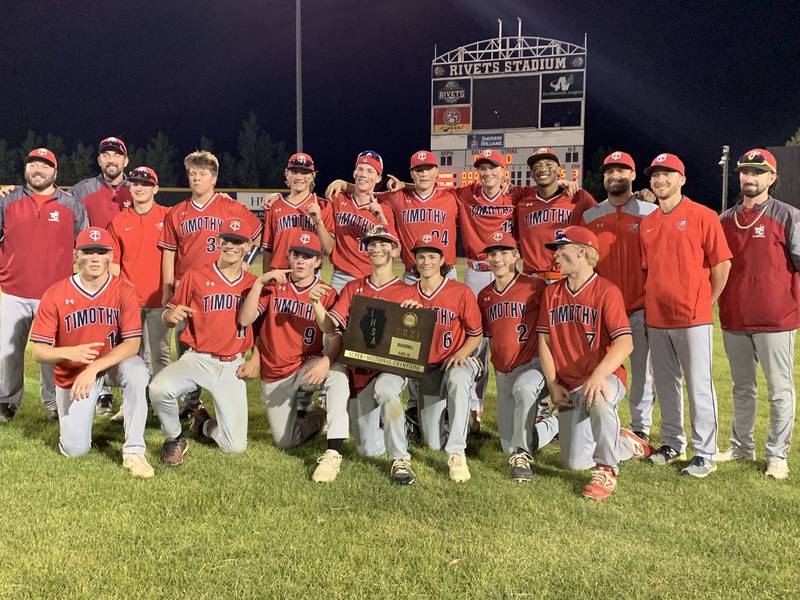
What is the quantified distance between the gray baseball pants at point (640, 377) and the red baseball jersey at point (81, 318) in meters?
3.65

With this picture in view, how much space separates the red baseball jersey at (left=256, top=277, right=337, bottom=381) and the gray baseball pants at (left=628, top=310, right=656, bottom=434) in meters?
2.30

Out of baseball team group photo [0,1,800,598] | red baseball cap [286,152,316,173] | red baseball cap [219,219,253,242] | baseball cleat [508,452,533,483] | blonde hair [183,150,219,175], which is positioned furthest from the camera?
red baseball cap [286,152,316,173]

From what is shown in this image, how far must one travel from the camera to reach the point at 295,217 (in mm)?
5828

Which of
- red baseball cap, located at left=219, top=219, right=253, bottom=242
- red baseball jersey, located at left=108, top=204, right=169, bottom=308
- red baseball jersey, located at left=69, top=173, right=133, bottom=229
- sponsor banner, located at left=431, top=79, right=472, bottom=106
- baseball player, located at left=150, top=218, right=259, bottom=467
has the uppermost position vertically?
sponsor banner, located at left=431, top=79, right=472, bottom=106

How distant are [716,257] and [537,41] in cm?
2625

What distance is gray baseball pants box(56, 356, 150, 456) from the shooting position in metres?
4.41

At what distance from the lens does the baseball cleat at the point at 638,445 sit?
183 inches

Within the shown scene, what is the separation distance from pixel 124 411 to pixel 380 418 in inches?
69.7

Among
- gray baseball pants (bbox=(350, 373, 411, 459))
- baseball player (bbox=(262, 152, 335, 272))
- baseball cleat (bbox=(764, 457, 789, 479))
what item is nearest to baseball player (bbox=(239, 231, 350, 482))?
gray baseball pants (bbox=(350, 373, 411, 459))

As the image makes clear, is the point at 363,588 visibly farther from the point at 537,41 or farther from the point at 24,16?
the point at 24,16

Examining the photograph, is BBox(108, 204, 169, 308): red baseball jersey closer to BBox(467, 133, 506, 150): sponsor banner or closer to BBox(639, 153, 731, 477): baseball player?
BBox(639, 153, 731, 477): baseball player

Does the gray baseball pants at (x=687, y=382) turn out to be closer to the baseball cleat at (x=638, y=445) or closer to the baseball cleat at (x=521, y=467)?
the baseball cleat at (x=638, y=445)

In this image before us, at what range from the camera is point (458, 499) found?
389 centimetres

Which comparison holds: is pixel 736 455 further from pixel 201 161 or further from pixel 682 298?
pixel 201 161
